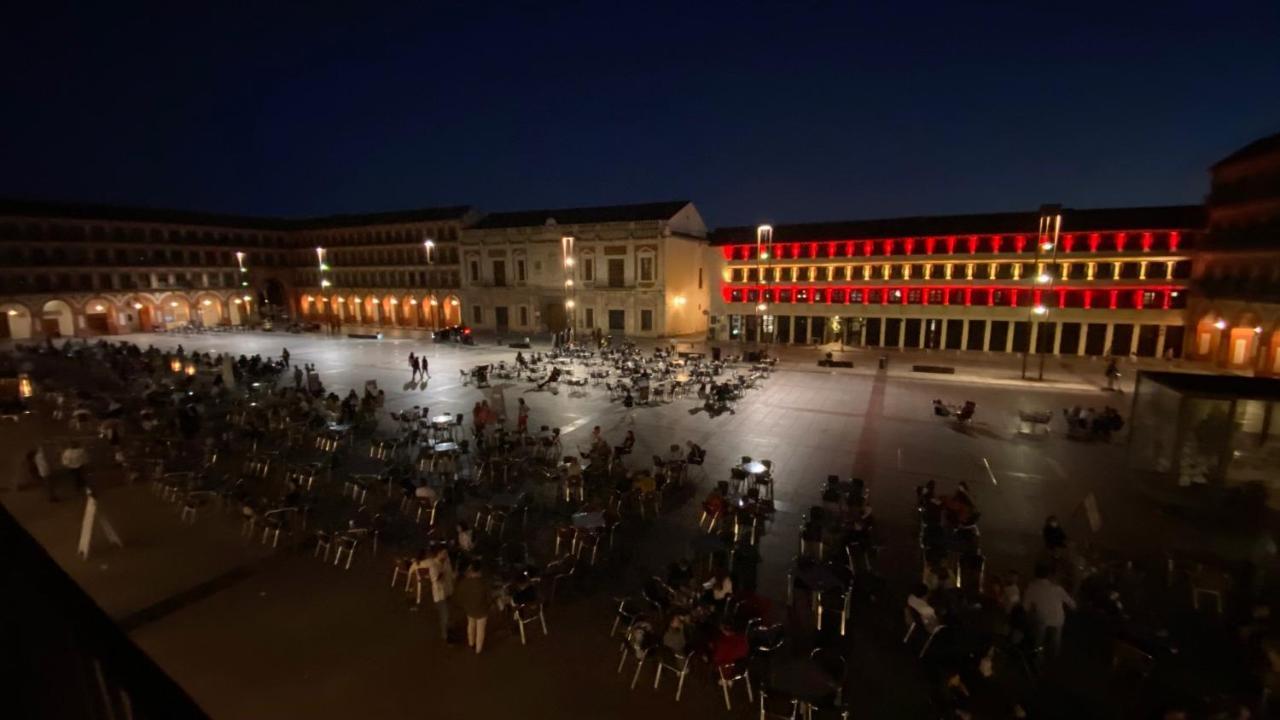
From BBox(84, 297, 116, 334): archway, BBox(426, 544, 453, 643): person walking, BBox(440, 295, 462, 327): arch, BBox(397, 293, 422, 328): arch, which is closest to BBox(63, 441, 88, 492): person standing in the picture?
BBox(426, 544, 453, 643): person walking

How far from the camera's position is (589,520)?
37.4 ft

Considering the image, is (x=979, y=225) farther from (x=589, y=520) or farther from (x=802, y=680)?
(x=802, y=680)

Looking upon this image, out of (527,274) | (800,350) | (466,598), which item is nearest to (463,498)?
(466,598)

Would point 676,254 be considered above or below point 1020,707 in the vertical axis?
above

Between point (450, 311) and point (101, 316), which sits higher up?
point (101, 316)

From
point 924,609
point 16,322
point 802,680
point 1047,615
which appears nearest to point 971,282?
point 1047,615

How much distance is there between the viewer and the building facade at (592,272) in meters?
48.1

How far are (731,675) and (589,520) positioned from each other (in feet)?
14.1

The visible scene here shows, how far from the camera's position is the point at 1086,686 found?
829 centimetres

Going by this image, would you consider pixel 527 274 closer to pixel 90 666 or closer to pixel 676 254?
pixel 676 254

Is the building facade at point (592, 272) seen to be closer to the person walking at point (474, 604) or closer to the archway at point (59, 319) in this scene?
the archway at point (59, 319)

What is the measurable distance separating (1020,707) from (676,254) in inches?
1728

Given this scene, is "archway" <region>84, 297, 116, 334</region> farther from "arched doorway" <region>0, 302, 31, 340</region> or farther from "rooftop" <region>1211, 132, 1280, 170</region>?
"rooftop" <region>1211, 132, 1280, 170</region>

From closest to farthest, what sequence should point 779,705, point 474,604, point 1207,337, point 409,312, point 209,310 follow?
point 779,705, point 474,604, point 1207,337, point 209,310, point 409,312
